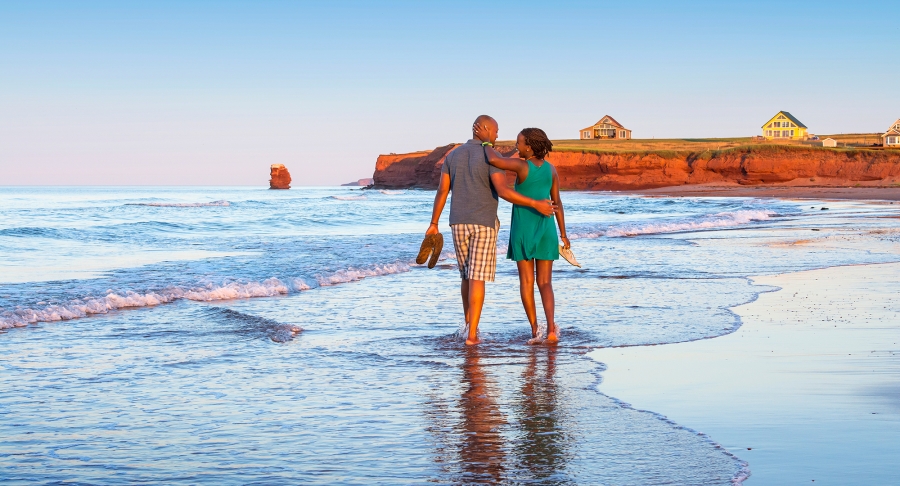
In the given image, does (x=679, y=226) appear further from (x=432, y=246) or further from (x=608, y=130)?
(x=608, y=130)

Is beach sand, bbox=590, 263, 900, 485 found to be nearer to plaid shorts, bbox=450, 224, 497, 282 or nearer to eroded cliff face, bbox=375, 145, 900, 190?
plaid shorts, bbox=450, 224, 497, 282

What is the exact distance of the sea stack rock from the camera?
13500 centimetres

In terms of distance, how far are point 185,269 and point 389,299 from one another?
466cm

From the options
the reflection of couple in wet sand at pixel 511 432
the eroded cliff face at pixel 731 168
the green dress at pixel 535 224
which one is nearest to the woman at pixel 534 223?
the green dress at pixel 535 224

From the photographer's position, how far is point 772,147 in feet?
251

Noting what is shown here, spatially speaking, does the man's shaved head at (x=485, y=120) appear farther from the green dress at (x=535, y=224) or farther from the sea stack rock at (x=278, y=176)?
the sea stack rock at (x=278, y=176)

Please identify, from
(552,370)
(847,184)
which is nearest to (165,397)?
(552,370)

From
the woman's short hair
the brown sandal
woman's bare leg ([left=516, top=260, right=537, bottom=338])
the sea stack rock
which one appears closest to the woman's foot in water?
woman's bare leg ([left=516, top=260, right=537, bottom=338])

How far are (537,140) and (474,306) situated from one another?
142cm

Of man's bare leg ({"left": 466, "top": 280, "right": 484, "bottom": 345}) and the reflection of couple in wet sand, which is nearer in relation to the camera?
the reflection of couple in wet sand

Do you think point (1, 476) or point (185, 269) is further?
point (185, 269)

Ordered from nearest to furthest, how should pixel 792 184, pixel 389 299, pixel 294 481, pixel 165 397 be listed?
pixel 294 481 → pixel 165 397 → pixel 389 299 → pixel 792 184

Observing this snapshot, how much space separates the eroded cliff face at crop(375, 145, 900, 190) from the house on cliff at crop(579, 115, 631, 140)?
35.5 meters

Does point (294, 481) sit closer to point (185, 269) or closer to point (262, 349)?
point (262, 349)
